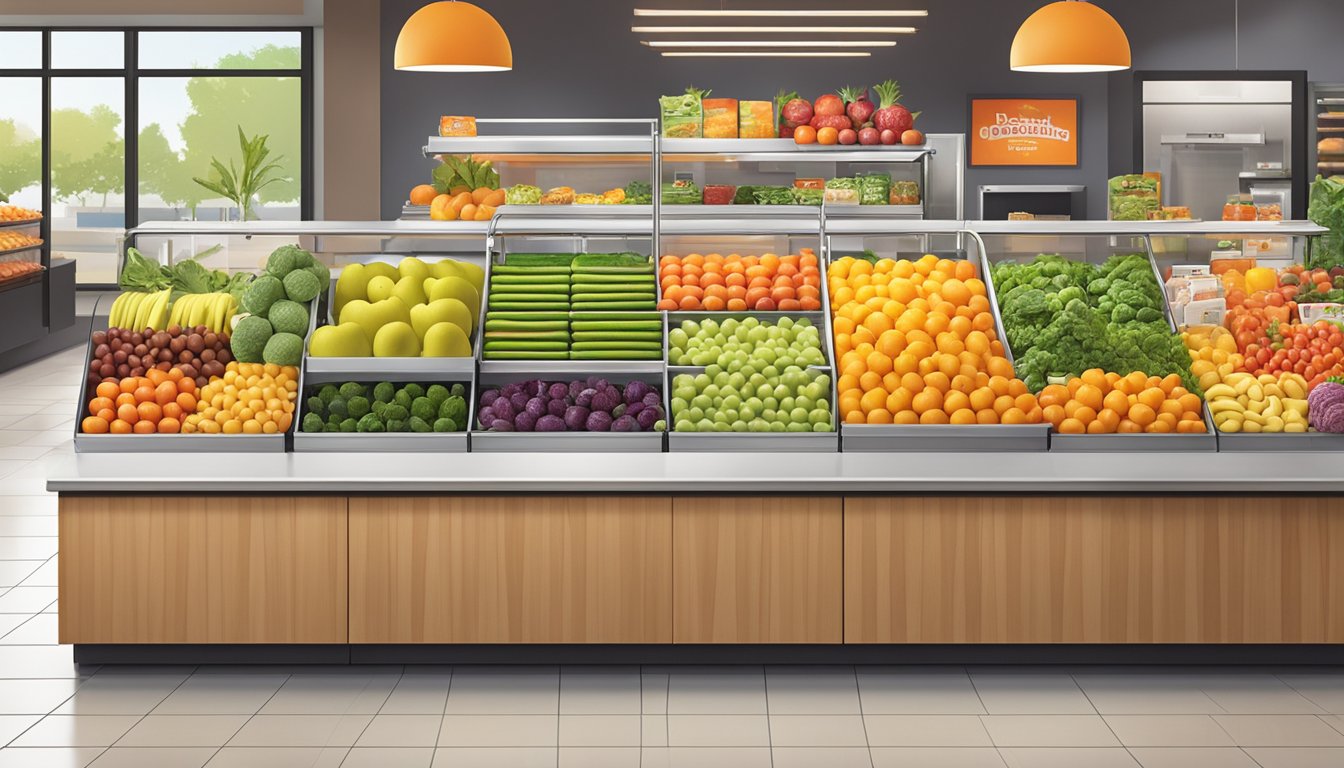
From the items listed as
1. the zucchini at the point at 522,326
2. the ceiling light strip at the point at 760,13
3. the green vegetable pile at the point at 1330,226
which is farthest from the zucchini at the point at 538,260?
the ceiling light strip at the point at 760,13

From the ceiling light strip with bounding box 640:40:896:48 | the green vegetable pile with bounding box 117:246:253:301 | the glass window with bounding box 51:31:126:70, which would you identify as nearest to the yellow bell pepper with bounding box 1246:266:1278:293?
the green vegetable pile with bounding box 117:246:253:301

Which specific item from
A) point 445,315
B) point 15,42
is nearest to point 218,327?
point 445,315

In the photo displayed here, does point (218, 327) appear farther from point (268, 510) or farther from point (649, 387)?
point (649, 387)

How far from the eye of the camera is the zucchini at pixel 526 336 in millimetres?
4918

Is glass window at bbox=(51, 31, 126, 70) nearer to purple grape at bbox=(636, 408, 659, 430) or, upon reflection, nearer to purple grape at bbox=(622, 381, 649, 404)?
purple grape at bbox=(622, 381, 649, 404)

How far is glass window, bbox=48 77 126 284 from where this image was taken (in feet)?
47.8

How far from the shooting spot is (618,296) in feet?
16.8

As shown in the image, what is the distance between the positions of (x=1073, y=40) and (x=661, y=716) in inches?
135

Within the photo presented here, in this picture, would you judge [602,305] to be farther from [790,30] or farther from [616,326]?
[790,30]

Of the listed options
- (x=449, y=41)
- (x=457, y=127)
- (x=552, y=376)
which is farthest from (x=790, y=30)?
(x=552, y=376)

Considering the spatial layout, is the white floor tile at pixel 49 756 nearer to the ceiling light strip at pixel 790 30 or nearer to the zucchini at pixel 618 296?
the zucchini at pixel 618 296

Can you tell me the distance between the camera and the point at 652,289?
5.17m

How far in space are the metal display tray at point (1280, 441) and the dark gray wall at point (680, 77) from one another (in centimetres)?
692

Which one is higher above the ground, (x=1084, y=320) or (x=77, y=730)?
(x=1084, y=320)
